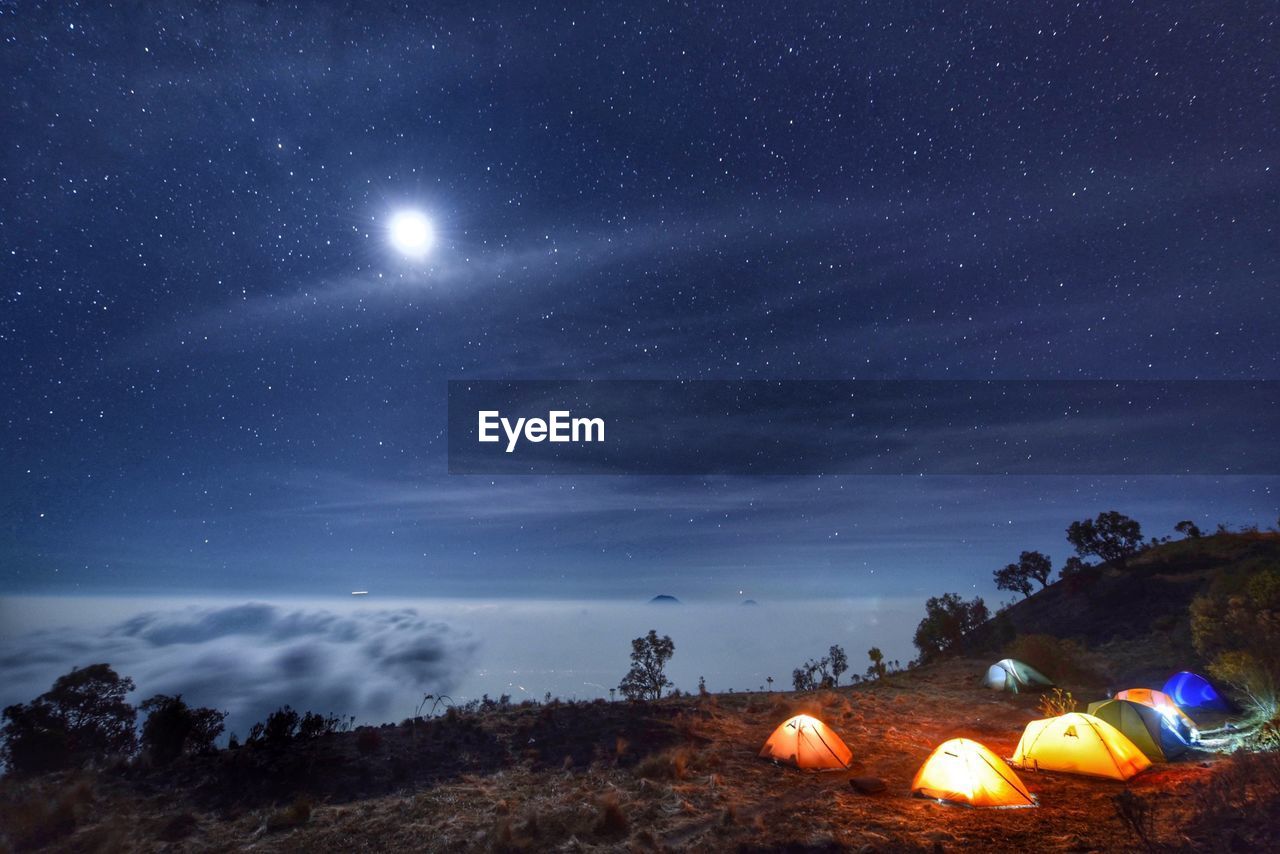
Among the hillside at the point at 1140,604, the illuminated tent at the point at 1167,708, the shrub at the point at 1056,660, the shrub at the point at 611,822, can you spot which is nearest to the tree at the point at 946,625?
the hillside at the point at 1140,604

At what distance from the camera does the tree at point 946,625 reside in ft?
142

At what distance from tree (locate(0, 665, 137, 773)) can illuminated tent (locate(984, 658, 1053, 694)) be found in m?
32.3

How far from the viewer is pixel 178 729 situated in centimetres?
1747

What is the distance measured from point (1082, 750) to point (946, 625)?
3179 centimetres

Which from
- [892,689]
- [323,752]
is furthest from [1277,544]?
[323,752]

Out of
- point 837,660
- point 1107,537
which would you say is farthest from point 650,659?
point 1107,537

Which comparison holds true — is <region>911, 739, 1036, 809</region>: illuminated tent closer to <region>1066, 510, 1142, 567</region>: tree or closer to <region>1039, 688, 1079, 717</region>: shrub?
<region>1039, 688, 1079, 717</region>: shrub

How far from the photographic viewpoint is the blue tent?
20.2 meters

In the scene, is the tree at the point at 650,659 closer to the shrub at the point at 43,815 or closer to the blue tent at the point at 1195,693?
the blue tent at the point at 1195,693

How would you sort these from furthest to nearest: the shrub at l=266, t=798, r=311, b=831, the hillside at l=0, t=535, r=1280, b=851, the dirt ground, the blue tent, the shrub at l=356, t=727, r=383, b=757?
the blue tent
the shrub at l=356, t=727, r=383, b=757
the shrub at l=266, t=798, r=311, b=831
the dirt ground
the hillside at l=0, t=535, r=1280, b=851

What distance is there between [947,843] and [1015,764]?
245 inches

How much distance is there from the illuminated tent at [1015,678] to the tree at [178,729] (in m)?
29.7

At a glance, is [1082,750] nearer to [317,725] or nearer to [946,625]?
[317,725]

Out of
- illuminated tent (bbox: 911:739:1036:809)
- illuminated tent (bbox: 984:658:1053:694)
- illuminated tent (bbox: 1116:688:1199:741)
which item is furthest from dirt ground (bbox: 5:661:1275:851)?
illuminated tent (bbox: 984:658:1053:694)
